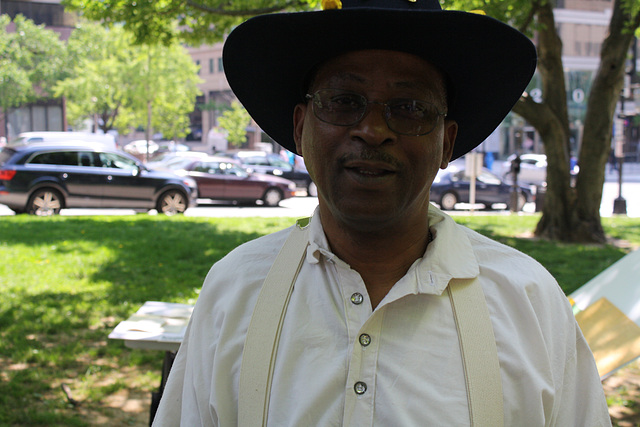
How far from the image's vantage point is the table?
356cm

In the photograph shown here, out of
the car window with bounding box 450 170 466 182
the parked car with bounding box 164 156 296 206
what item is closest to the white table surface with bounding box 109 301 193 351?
the parked car with bounding box 164 156 296 206

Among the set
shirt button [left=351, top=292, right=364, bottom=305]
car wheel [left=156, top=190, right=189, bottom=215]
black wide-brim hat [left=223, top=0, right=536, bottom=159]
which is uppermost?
black wide-brim hat [left=223, top=0, right=536, bottom=159]

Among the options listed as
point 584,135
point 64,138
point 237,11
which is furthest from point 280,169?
point 237,11

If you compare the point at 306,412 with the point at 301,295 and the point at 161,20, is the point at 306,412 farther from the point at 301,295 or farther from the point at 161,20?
the point at 161,20

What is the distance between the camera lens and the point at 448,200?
66.8 ft

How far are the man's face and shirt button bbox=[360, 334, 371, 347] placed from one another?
0.91 feet

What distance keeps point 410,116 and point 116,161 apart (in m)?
15.4

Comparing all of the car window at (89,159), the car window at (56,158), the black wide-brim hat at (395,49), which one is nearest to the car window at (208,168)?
the car window at (89,159)

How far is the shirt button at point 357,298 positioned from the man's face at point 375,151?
0.17 m

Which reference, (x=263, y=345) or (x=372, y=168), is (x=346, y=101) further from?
(x=263, y=345)

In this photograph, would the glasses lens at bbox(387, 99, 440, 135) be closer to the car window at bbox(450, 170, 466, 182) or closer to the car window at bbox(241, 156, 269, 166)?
the car window at bbox(450, 170, 466, 182)

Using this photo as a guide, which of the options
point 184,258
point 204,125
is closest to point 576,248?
point 184,258

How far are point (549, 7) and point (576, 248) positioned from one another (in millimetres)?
3977

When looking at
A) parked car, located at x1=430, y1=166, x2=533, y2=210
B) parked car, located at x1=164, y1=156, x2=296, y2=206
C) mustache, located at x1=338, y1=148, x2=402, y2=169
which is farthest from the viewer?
parked car, located at x1=430, y1=166, x2=533, y2=210
